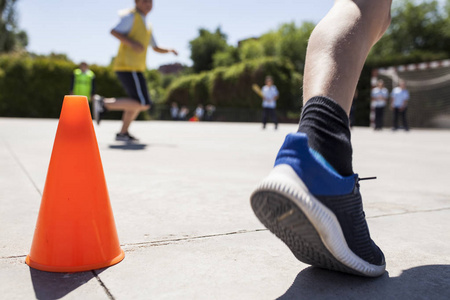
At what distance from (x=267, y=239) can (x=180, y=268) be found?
0.44m

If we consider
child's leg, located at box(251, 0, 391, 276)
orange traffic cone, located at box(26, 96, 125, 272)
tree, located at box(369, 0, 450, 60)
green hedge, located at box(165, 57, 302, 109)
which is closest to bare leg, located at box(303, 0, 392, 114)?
child's leg, located at box(251, 0, 391, 276)

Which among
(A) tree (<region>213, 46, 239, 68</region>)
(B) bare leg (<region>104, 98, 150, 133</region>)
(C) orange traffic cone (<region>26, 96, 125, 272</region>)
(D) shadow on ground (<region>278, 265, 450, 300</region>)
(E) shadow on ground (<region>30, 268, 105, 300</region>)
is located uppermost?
(A) tree (<region>213, 46, 239, 68</region>)

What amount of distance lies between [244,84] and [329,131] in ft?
93.9

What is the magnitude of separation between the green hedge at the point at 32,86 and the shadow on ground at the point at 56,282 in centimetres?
2329

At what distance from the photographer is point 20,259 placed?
1.35 meters

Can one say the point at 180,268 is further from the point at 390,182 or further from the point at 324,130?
the point at 390,182

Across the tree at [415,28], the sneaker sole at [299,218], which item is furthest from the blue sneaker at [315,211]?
the tree at [415,28]

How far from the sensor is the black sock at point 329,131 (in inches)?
45.2

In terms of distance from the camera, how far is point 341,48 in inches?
49.4

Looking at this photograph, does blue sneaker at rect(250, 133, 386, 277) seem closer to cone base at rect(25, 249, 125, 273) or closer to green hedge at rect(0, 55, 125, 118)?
cone base at rect(25, 249, 125, 273)

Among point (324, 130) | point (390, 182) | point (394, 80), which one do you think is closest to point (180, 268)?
point (324, 130)

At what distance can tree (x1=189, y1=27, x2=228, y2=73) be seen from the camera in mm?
55250

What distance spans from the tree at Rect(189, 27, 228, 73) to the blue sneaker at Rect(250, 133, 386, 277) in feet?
179

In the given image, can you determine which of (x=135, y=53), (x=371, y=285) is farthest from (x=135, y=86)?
(x=371, y=285)
